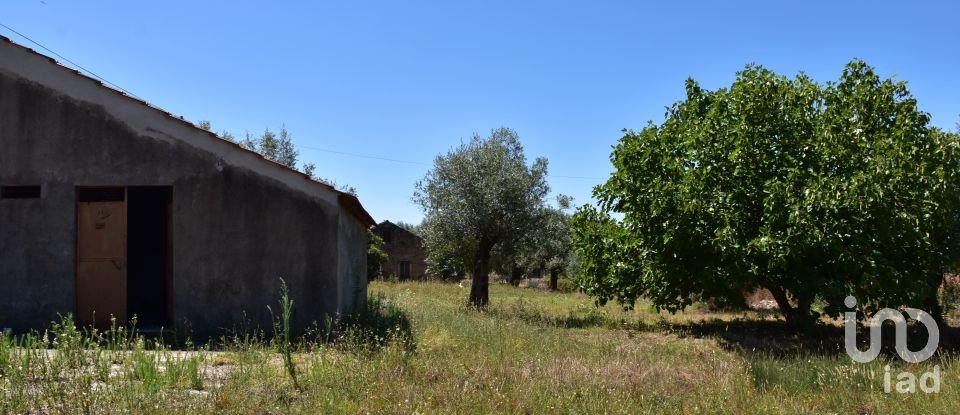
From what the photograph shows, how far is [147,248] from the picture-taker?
14.6m

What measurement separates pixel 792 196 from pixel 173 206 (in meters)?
10.1

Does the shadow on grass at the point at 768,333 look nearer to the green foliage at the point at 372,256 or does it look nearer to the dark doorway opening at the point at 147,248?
the dark doorway opening at the point at 147,248

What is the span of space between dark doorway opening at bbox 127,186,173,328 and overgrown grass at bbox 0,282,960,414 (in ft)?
14.4

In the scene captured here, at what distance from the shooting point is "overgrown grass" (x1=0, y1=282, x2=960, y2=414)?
6.61 metres

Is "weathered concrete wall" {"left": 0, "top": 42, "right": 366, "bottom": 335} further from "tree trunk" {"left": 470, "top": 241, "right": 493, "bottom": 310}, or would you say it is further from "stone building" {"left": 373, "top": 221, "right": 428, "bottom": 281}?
"stone building" {"left": 373, "top": 221, "right": 428, "bottom": 281}

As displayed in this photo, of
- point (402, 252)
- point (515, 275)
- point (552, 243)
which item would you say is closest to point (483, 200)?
point (552, 243)

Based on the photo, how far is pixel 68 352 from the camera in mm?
6891

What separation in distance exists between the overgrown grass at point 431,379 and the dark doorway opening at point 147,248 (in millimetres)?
4399

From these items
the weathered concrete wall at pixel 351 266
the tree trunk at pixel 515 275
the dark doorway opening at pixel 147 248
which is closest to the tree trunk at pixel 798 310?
the weathered concrete wall at pixel 351 266

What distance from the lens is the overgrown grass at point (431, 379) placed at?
6613 mm

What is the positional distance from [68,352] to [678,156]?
1087 cm

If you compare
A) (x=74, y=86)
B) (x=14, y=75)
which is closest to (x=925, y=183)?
(x=74, y=86)

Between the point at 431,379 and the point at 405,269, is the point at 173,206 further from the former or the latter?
the point at 405,269

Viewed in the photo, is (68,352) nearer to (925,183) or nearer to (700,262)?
(700,262)
